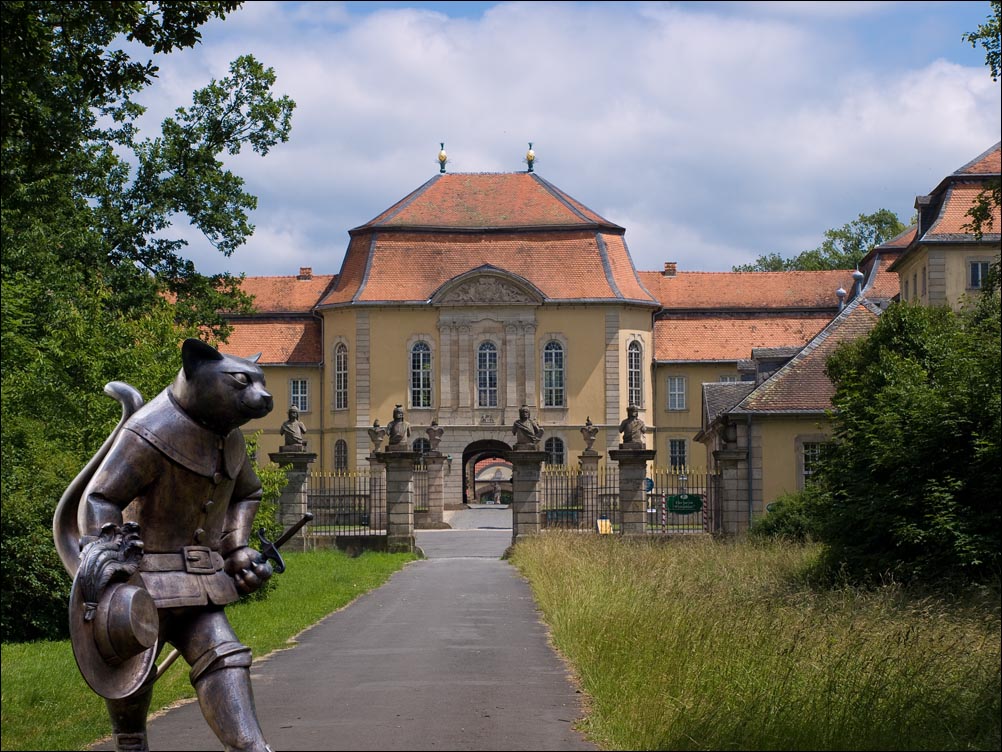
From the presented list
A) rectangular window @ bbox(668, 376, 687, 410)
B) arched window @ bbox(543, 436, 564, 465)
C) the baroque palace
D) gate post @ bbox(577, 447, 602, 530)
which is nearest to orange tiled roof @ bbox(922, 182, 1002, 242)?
the baroque palace

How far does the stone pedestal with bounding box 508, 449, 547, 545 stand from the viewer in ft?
95.0

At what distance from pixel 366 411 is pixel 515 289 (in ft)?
26.4

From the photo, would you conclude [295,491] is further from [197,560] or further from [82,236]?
[197,560]

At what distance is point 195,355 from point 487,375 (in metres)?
54.9

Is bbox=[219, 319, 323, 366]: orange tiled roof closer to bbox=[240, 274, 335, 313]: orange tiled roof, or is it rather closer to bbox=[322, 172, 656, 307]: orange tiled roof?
bbox=[240, 274, 335, 313]: orange tiled roof

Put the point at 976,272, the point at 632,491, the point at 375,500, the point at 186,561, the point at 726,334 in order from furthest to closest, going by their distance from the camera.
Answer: the point at 726,334
the point at 976,272
the point at 375,500
the point at 632,491
the point at 186,561

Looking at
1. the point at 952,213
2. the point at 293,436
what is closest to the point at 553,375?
the point at 952,213

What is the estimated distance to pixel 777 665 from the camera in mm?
10938

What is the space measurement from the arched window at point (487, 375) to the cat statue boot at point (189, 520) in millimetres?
54431

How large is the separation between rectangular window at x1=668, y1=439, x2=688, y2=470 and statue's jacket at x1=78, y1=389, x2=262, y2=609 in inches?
2275

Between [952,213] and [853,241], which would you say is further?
[853,241]

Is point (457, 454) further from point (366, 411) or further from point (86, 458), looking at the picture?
point (86, 458)

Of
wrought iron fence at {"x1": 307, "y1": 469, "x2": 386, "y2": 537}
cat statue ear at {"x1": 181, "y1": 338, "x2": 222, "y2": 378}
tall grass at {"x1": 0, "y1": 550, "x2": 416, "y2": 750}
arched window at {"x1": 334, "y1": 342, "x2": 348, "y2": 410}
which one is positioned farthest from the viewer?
arched window at {"x1": 334, "y1": 342, "x2": 348, "y2": 410}

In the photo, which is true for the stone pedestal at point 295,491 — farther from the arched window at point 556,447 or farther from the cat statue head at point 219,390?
the arched window at point 556,447
